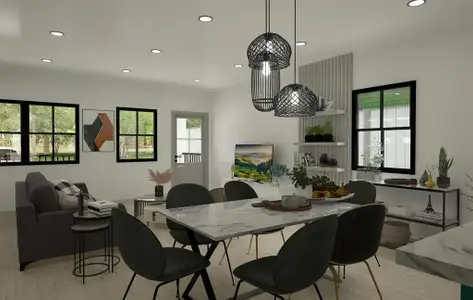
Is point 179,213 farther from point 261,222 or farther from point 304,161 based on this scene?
point 304,161

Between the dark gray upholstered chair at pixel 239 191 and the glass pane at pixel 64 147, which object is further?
the glass pane at pixel 64 147

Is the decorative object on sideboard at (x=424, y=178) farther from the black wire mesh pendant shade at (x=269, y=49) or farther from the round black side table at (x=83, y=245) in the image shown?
the round black side table at (x=83, y=245)

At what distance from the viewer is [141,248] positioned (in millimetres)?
2121

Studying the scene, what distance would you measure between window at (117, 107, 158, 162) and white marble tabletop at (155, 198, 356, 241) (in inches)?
196

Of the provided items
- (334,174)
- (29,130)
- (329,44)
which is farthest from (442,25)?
(29,130)

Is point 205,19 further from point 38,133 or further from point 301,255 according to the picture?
point 38,133

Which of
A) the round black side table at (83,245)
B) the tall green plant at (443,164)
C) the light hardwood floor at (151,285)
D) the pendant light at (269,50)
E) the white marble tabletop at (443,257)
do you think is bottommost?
the light hardwood floor at (151,285)

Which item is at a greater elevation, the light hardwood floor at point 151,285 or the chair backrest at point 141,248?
the chair backrest at point 141,248

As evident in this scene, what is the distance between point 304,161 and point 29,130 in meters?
5.18

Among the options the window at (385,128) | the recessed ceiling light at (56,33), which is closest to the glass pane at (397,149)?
the window at (385,128)

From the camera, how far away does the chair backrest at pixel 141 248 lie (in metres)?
2.11

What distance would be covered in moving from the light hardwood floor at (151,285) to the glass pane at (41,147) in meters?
3.12

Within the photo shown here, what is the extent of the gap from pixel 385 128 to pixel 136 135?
5.20 meters

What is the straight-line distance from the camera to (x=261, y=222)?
238cm
